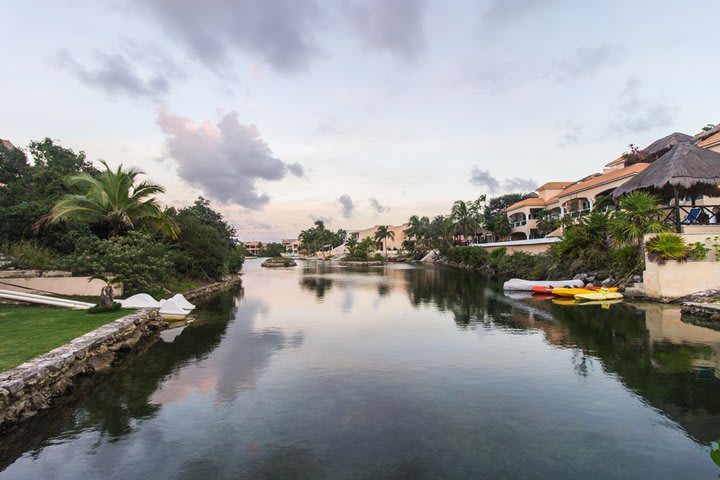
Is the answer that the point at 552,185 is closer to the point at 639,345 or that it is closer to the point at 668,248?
the point at 668,248

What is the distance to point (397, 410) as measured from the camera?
6.91 metres

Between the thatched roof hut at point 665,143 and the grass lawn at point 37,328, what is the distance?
39.2 metres

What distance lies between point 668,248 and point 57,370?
2248cm

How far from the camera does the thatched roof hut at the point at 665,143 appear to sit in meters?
30.7

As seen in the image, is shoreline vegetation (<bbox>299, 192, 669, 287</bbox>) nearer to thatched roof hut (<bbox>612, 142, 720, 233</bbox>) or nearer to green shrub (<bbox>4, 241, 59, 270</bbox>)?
thatched roof hut (<bbox>612, 142, 720, 233</bbox>)

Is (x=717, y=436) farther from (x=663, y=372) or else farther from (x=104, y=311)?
(x=104, y=311)

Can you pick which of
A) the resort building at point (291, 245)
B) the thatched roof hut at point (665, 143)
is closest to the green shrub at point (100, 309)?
the thatched roof hut at point (665, 143)

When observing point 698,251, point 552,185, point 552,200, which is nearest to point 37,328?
point 698,251

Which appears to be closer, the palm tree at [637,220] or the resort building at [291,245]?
the palm tree at [637,220]

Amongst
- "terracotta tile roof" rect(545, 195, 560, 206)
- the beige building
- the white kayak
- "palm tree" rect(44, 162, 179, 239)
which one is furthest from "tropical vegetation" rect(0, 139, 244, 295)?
"terracotta tile roof" rect(545, 195, 560, 206)

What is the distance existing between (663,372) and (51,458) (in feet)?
39.0

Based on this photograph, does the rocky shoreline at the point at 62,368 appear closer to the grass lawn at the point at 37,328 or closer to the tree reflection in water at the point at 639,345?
the grass lawn at the point at 37,328

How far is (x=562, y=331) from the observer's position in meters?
13.3

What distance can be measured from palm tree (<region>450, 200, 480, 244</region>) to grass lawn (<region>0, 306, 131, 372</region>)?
5619 centimetres
